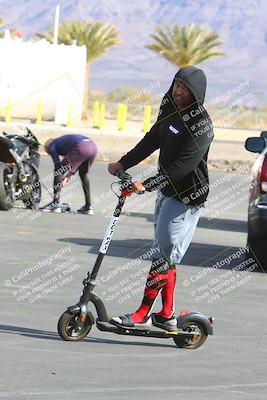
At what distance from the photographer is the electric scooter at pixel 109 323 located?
8609 mm

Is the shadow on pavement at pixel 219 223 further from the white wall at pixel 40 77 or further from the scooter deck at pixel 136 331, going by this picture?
the white wall at pixel 40 77

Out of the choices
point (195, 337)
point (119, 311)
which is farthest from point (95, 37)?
point (195, 337)

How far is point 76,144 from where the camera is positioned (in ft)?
63.5

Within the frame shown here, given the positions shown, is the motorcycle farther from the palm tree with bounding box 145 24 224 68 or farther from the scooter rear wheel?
the palm tree with bounding box 145 24 224 68

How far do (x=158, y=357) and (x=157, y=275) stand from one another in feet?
1.93

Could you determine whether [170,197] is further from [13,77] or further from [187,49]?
[187,49]

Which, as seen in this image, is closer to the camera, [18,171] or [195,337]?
[195,337]

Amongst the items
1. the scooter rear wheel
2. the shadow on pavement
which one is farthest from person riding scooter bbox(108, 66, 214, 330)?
the shadow on pavement

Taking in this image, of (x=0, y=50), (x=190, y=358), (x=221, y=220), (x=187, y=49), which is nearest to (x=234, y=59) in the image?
(x=187, y=49)

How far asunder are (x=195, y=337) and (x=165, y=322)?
0.24 meters

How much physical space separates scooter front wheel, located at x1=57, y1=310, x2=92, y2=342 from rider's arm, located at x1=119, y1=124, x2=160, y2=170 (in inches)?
42.1

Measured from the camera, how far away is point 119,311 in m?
10.3

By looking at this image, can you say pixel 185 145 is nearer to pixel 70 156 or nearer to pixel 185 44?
pixel 70 156

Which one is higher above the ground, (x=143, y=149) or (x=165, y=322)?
(x=143, y=149)
